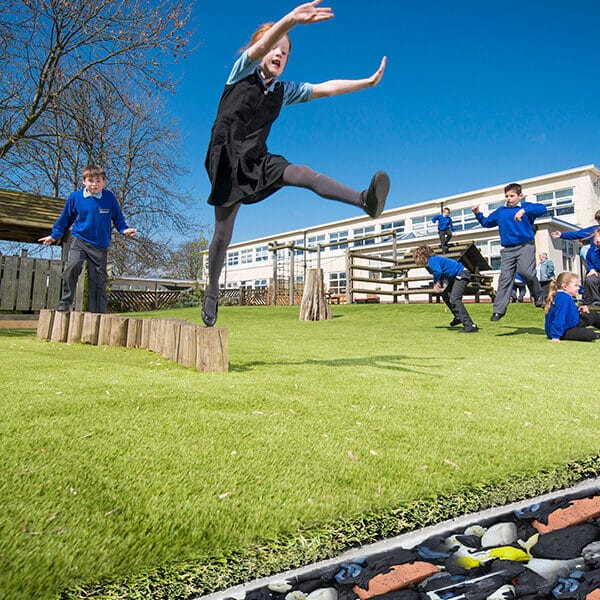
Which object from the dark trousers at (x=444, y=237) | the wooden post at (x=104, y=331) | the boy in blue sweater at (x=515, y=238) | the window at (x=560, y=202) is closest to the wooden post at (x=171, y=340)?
the wooden post at (x=104, y=331)

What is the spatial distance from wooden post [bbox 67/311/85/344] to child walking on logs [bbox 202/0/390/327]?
287cm

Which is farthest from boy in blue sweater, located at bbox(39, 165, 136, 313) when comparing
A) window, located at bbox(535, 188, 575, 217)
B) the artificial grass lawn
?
window, located at bbox(535, 188, 575, 217)

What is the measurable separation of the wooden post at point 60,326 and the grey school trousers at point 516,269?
6.37 m

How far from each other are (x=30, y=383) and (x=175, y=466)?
60.2 inches

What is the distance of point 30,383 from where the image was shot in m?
2.47

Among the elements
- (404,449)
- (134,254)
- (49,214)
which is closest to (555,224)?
(134,254)

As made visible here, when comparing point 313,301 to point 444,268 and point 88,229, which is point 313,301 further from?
point 88,229

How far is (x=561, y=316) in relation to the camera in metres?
7.09

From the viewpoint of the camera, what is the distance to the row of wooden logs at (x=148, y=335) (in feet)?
10.9

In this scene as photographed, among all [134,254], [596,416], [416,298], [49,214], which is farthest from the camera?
[416,298]

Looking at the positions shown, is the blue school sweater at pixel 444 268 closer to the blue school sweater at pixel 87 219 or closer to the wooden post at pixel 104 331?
the blue school sweater at pixel 87 219

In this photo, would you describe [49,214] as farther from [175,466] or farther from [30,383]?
[175,466]

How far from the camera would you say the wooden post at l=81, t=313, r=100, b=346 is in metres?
4.95

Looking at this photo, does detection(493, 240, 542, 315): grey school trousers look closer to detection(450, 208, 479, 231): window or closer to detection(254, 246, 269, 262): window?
detection(450, 208, 479, 231): window
